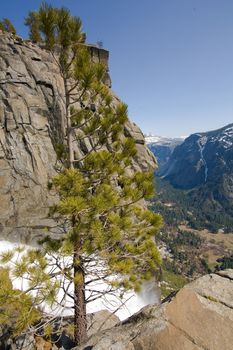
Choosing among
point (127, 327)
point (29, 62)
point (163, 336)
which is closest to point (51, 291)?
point (127, 327)

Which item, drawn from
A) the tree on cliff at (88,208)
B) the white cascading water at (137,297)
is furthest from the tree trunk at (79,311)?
the white cascading water at (137,297)

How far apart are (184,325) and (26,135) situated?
27.1m

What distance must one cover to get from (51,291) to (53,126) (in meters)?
26.2

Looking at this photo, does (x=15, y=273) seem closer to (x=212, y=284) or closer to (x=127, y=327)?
(x=127, y=327)

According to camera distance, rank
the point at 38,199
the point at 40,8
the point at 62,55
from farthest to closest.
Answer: the point at 38,199
the point at 62,55
the point at 40,8

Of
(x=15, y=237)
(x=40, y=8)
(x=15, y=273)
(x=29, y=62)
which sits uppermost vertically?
(x=29, y=62)

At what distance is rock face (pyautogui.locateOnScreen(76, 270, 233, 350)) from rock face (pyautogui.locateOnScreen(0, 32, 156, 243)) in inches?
782

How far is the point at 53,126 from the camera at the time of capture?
32438mm

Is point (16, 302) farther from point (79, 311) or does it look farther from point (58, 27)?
point (58, 27)

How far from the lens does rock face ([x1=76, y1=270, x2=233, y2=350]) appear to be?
22.6ft

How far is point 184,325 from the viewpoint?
7.32 meters

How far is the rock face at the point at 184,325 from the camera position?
689 centimetres

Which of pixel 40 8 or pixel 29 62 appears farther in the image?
pixel 29 62

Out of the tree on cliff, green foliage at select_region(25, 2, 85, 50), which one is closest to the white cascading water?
the tree on cliff
